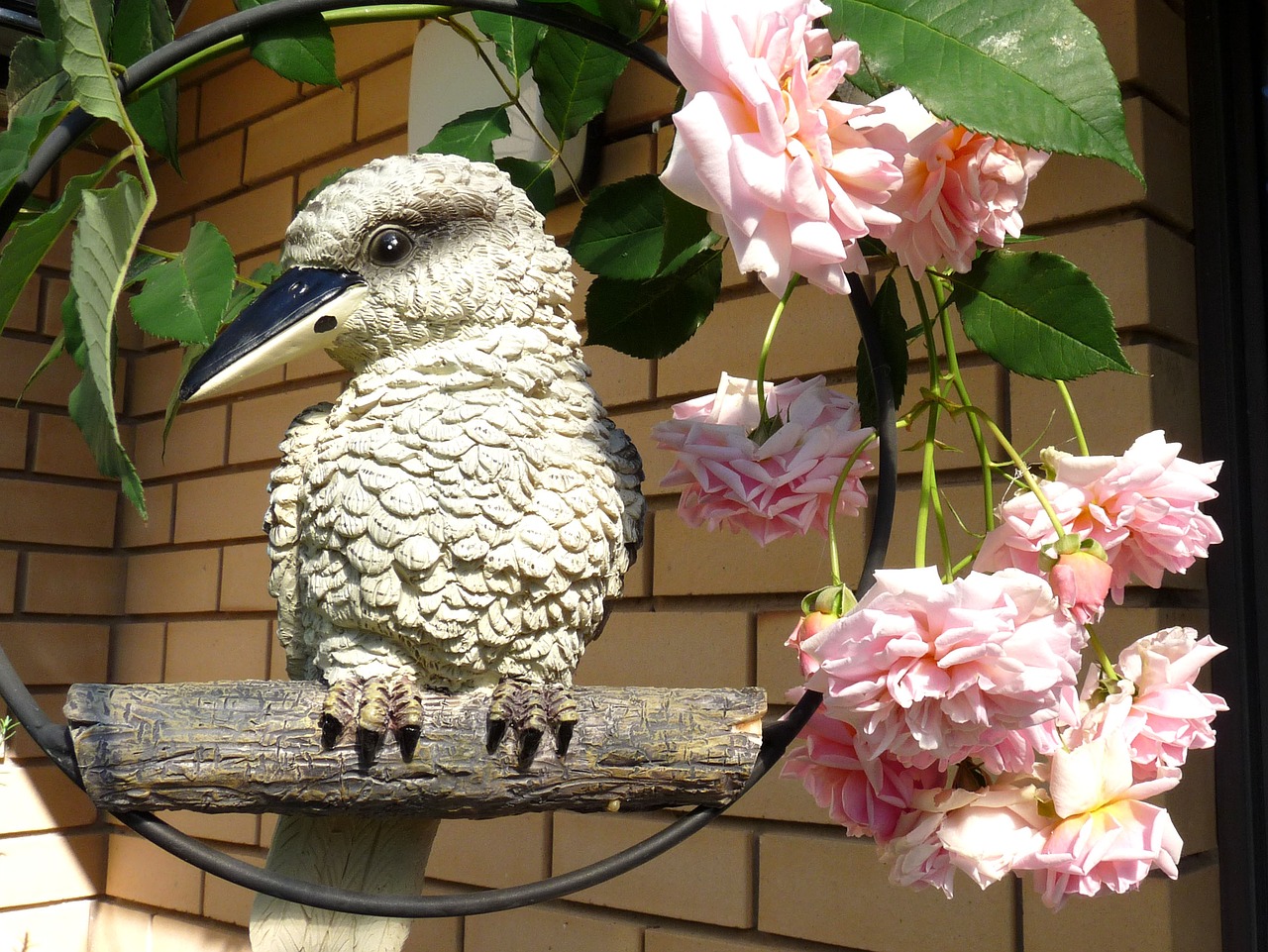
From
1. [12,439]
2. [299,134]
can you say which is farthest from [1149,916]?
[12,439]

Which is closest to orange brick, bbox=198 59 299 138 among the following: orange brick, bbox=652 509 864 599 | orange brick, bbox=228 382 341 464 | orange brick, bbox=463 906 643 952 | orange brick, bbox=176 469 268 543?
orange brick, bbox=228 382 341 464

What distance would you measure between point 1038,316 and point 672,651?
0.69 metres

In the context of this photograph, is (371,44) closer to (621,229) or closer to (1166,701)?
A: (621,229)

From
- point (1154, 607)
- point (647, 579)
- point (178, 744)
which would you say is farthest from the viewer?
point (647, 579)

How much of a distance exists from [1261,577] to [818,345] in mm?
439

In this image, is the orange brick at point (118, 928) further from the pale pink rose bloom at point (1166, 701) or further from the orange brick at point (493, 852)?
the pale pink rose bloom at point (1166, 701)

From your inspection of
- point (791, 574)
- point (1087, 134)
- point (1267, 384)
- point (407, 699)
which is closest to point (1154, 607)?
Answer: point (1267, 384)

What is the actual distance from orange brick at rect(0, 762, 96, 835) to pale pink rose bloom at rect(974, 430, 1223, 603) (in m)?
1.70

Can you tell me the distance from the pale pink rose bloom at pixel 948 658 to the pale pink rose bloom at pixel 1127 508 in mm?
71

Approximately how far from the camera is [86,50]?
0.45 meters

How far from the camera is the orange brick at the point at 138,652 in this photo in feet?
5.81

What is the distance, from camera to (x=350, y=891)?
1.45 feet

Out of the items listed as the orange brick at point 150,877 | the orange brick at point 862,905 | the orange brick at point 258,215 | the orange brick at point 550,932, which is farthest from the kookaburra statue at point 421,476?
the orange brick at point 150,877

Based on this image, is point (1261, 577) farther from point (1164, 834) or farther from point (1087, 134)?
point (1087, 134)
